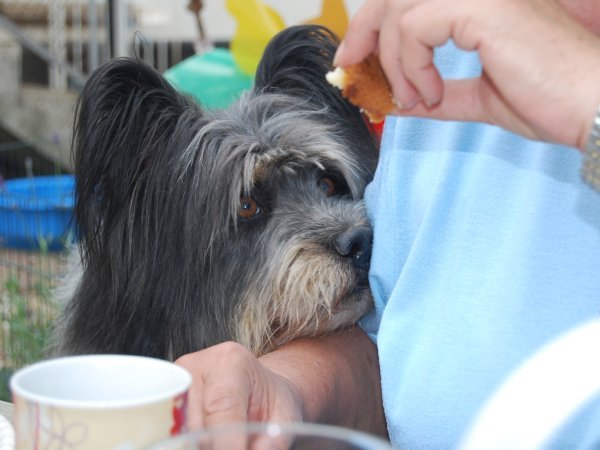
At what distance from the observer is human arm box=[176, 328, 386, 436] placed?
1015 millimetres

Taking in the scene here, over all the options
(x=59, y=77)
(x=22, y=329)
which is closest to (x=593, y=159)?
(x=22, y=329)

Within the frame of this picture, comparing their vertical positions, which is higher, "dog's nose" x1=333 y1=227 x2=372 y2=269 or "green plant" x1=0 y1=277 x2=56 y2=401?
"dog's nose" x1=333 y1=227 x2=372 y2=269

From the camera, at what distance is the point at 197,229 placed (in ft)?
6.36

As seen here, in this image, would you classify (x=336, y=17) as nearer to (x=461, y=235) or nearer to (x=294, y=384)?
(x=461, y=235)

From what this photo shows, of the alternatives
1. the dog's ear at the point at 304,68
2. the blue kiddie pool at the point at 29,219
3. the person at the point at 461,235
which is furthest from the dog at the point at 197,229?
the blue kiddie pool at the point at 29,219

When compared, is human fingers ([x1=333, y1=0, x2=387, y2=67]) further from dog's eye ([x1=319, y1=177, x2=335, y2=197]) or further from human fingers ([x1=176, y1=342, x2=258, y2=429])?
dog's eye ([x1=319, y1=177, x2=335, y2=197])

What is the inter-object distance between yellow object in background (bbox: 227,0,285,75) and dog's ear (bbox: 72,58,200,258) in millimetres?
698

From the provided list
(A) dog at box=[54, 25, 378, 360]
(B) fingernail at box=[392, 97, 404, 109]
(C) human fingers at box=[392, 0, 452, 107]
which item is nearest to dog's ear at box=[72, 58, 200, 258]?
(A) dog at box=[54, 25, 378, 360]

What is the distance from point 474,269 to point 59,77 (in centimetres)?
628

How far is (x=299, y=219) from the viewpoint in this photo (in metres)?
2.04

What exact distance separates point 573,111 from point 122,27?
4.77 meters

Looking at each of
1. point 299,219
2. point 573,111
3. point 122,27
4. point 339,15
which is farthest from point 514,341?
point 122,27

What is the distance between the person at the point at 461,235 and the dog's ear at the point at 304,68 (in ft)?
2.15

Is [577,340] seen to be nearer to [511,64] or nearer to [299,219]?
[511,64]
